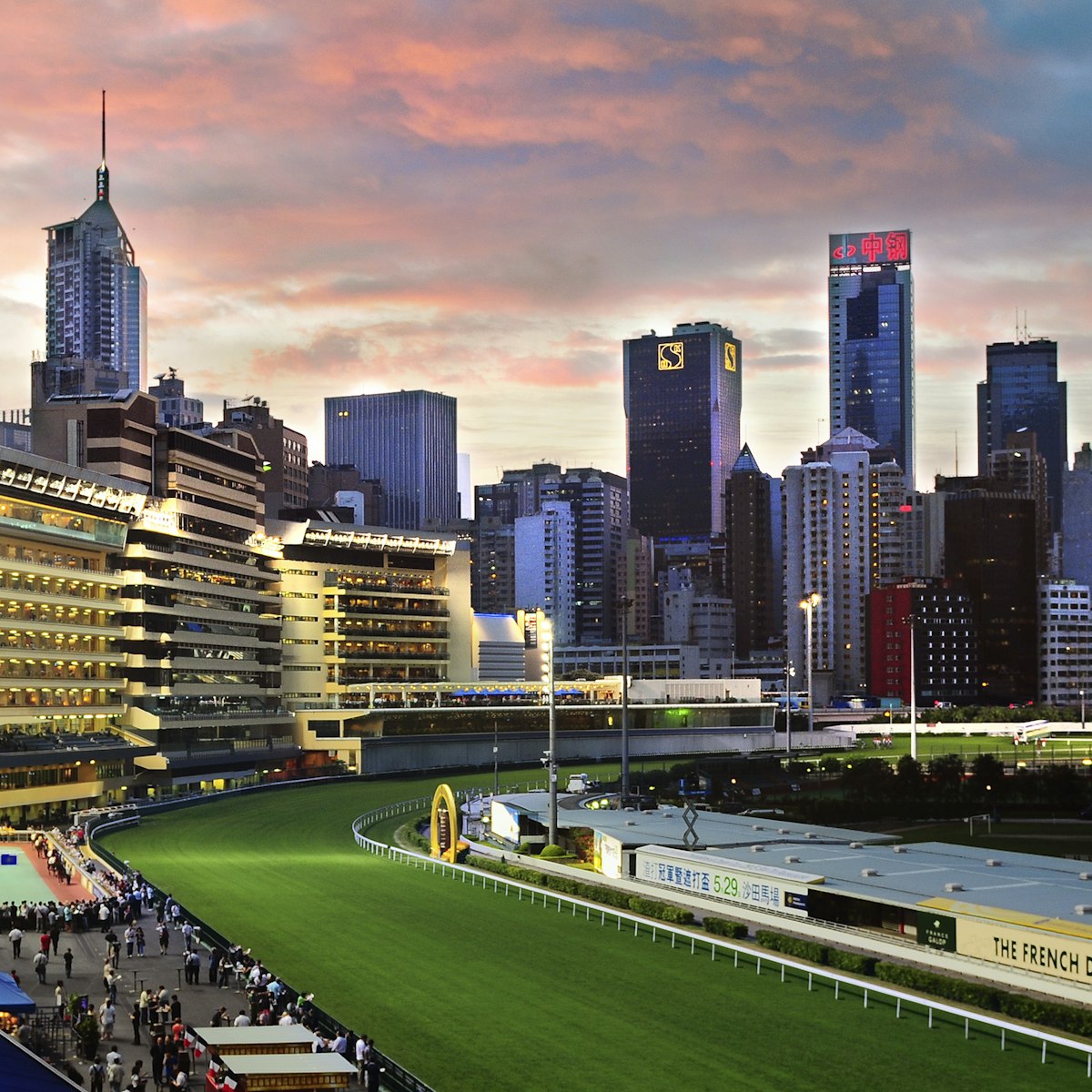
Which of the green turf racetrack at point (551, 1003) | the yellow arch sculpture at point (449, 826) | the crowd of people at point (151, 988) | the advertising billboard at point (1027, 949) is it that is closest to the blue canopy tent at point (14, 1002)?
the crowd of people at point (151, 988)

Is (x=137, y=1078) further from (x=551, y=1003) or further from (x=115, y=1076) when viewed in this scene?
(x=551, y=1003)

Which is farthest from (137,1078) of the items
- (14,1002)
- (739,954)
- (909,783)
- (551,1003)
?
(909,783)

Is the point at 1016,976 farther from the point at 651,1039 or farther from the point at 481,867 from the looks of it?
the point at 481,867

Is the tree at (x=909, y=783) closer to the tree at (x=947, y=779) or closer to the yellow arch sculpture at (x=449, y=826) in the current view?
the tree at (x=947, y=779)

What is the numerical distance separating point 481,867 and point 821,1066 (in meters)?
33.7

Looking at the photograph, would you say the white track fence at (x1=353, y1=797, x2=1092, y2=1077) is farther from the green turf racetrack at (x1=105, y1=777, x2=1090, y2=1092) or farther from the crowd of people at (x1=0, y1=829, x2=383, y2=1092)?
the crowd of people at (x1=0, y1=829, x2=383, y2=1092)

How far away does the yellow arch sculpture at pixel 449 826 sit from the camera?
222 feet

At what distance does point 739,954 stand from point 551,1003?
812 centimetres

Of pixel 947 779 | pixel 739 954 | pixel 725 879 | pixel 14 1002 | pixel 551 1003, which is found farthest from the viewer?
pixel 947 779

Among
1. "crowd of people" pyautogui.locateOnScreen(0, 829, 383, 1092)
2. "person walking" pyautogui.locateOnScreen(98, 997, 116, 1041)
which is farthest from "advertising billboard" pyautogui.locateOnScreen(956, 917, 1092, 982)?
"person walking" pyautogui.locateOnScreen(98, 997, 116, 1041)

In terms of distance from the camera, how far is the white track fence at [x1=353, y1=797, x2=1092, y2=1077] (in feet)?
117

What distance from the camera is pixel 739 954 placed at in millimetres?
46750

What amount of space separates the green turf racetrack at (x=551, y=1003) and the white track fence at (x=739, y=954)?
0.34m

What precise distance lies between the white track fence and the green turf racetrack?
13.5 inches
